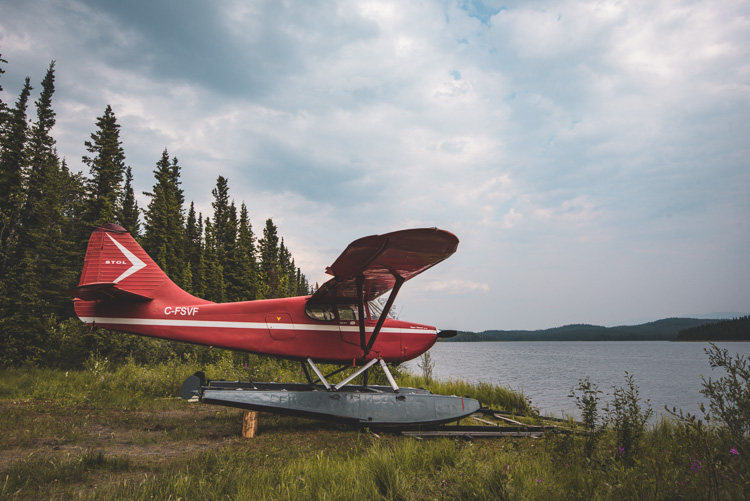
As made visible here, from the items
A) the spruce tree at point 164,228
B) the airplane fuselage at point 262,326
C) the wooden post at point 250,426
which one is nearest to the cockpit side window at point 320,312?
the airplane fuselage at point 262,326

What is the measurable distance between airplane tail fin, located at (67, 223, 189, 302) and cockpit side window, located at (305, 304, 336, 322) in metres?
2.42

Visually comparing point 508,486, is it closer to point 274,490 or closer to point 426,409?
point 274,490

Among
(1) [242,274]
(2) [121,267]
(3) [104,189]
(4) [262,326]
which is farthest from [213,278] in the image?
(4) [262,326]

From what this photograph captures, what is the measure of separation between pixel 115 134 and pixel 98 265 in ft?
73.5

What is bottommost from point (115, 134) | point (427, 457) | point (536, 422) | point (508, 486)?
point (536, 422)

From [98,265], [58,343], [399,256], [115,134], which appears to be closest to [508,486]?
[399,256]

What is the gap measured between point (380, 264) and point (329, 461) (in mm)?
2943

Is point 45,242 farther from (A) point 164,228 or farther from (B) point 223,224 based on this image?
(B) point 223,224

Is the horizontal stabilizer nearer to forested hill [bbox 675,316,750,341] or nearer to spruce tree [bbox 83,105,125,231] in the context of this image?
spruce tree [bbox 83,105,125,231]

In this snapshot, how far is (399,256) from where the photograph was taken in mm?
5848

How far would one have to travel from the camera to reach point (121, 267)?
700cm

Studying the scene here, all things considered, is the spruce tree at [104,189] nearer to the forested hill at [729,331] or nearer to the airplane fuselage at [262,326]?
the airplane fuselage at [262,326]

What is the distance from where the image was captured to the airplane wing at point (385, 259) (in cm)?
527

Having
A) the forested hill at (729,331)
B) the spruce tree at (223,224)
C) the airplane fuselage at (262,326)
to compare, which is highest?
the spruce tree at (223,224)
